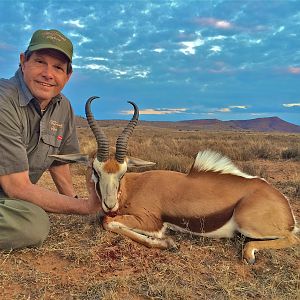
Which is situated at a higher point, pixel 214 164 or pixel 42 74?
pixel 42 74

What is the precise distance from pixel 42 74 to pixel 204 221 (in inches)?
112

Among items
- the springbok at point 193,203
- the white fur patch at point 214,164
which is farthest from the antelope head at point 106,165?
the white fur patch at point 214,164

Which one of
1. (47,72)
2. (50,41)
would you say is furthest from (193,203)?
(50,41)

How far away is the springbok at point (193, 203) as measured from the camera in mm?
5023

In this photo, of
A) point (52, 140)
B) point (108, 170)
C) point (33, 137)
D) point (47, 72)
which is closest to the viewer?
point (47, 72)

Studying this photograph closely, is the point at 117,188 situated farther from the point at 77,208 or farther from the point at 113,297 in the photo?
the point at 113,297

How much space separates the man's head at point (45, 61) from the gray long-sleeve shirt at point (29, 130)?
0.49ft

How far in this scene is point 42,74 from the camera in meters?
5.06

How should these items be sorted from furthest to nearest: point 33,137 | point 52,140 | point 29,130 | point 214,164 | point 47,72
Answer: point 214,164 < point 52,140 < point 33,137 < point 29,130 < point 47,72

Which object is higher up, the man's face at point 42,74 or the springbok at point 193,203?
the man's face at point 42,74

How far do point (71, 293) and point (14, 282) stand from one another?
0.63m

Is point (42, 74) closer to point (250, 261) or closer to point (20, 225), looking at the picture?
point (20, 225)

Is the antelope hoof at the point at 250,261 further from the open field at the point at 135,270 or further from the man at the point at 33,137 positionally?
the man at the point at 33,137

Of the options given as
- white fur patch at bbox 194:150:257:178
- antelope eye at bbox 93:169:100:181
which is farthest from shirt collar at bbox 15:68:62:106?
white fur patch at bbox 194:150:257:178
